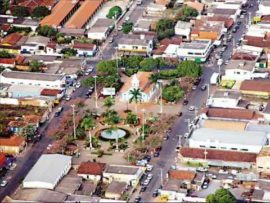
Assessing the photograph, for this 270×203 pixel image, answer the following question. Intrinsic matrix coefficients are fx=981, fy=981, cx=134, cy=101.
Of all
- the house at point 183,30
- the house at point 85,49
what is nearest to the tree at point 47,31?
the house at point 85,49

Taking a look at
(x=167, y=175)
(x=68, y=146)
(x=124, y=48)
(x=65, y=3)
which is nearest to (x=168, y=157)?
(x=167, y=175)

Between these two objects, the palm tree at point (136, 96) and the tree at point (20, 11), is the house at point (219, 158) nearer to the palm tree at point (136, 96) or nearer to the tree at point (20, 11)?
the palm tree at point (136, 96)

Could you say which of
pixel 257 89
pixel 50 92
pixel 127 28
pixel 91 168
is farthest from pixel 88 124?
pixel 127 28

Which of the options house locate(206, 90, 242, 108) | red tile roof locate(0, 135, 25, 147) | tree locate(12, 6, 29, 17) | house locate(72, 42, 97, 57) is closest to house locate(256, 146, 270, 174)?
house locate(206, 90, 242, 108)

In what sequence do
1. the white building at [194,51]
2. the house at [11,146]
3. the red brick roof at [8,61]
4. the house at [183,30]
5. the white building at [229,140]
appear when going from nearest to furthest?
1. the white building at [229,140]
2. the house at [11,146]
3. the red brick roof at [8,61]
4. the white building at [194,51]
5. the house at [183,30]

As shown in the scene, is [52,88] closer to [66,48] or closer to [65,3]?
[66,48]

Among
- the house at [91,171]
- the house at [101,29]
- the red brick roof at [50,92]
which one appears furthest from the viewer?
the house at [101,29]
